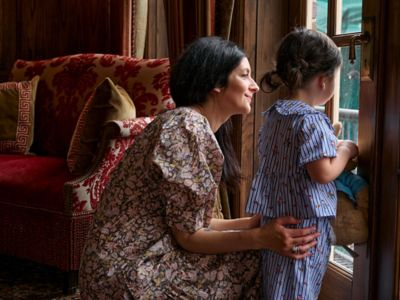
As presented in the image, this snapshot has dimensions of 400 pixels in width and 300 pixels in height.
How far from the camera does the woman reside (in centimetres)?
147

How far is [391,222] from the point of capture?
1.78m

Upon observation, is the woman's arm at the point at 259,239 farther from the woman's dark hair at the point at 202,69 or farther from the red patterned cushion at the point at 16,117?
the red patterned cushion at the point at 16,117

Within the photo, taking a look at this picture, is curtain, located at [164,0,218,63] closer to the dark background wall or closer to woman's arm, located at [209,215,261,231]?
the dark background wall

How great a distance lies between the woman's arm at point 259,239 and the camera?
1.48 metres

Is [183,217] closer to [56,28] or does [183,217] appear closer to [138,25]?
[138,25]

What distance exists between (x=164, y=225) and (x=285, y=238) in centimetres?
28

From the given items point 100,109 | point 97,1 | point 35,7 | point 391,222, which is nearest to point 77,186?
point 100,109

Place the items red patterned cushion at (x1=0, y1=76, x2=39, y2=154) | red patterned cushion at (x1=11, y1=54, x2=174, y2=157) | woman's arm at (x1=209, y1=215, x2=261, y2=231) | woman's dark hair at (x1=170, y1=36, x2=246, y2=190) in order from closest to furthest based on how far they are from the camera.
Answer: woman's dark hair at (x1=170, y1=36, x2=246, y2=190), woman's arm at (x1=209, y1=215, x2=261, y2=231), red patterned cushion at (x1=11, y1=54, x2=174, y2=157), red patterned cushion at (x1=0, y1=76, x2=39, y2=154)

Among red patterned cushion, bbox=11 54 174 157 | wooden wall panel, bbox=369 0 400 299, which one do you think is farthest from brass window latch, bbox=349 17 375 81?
red patterned cushion, bbox=11 54 174 157

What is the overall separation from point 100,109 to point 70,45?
1660mm

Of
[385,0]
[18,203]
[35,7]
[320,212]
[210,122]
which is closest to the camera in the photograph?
[320,212]

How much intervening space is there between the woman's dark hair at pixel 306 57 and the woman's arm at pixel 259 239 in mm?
355

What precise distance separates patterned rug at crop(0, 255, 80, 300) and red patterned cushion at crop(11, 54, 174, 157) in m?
0.56

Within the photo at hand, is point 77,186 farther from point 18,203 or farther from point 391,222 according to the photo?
point 391,222
